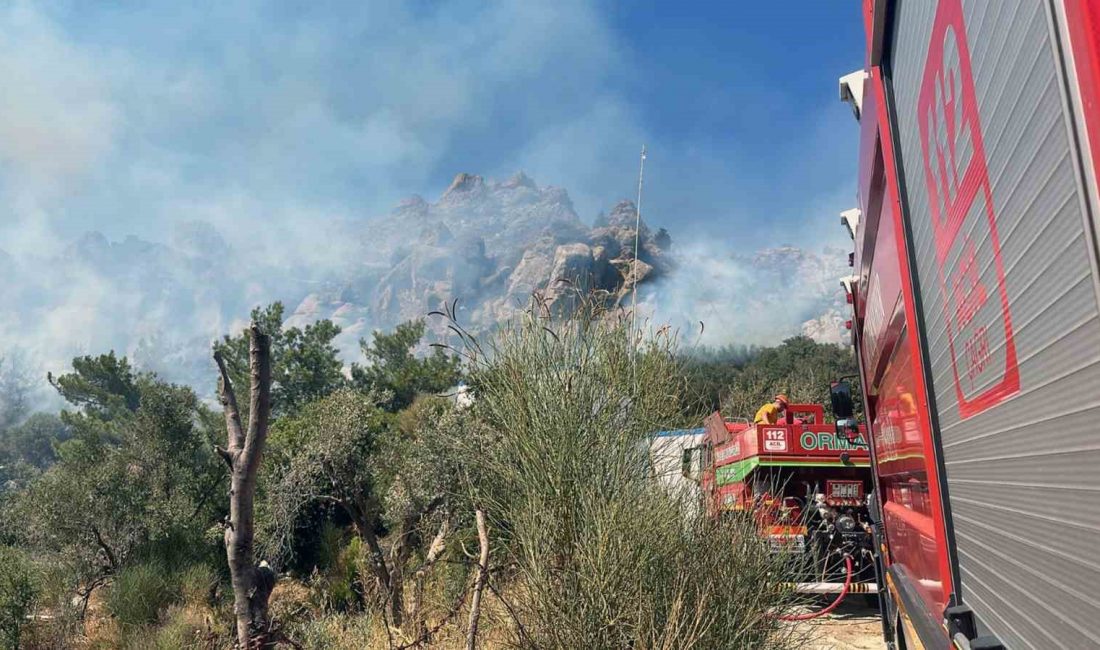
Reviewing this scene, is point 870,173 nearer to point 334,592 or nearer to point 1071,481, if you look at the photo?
point 1071,481

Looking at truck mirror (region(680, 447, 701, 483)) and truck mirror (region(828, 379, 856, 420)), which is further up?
truck mirror (region(828, 379, 856, 420))

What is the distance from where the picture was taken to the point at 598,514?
520 cm

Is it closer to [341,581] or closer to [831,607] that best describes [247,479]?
[831,607]

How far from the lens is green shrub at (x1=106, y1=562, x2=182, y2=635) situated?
1195 centimetres

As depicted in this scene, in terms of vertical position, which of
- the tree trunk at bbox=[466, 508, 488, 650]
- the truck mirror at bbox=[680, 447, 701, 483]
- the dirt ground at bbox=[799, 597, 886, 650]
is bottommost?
the dirt ground at bbox=[799, 597, 886, 650]

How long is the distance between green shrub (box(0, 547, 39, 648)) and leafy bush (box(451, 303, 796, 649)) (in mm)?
7855

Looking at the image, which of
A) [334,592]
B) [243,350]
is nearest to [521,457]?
[334,592]

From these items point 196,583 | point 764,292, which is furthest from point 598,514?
point 764,292

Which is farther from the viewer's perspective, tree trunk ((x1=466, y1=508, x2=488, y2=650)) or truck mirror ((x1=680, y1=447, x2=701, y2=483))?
truck mirror ((x1=680, y1=447, x2=701, y2=483))

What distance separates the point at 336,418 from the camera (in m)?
15.7

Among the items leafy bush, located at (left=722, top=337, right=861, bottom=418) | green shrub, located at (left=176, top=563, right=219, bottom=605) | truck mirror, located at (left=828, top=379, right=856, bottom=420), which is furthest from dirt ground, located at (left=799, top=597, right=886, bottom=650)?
green shrub, located at (left=176, top=563, right=219, bottom=605)

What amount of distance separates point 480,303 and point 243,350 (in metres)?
125

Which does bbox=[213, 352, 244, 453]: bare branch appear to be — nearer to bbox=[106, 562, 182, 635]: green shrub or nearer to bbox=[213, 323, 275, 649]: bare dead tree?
bbox=[213, 323, 275, 649]: bare dead tree

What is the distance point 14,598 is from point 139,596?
2.27 metres
